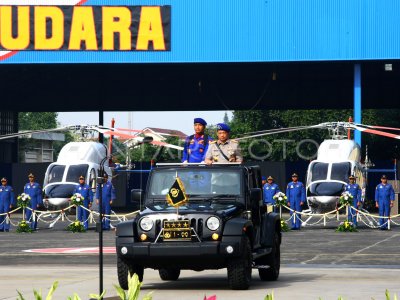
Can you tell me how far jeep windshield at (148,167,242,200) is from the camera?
48.2 feet

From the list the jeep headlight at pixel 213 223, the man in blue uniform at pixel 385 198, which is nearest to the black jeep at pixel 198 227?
the jeep headlight at pixel 213 223

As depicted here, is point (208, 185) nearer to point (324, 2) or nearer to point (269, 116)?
point (324, 2)

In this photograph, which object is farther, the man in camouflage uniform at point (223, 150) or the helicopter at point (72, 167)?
the helicopter at point (72, 167)

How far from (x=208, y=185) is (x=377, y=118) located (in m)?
74.4

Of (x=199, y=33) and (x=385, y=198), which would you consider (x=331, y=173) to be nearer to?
(x=385, y=198)

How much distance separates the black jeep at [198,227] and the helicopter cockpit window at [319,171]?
25.5 m

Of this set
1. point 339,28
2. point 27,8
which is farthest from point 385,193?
point 27,8

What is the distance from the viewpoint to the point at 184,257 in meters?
13.5

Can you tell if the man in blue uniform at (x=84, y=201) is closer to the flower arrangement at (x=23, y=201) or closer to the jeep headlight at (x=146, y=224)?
the flower arrangement at (x=23, y=201)

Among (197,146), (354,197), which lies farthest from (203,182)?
(354,197)

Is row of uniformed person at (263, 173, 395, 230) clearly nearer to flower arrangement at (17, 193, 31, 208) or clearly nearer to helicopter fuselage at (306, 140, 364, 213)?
helicopter fuselage at (306, 140, 364, 213)

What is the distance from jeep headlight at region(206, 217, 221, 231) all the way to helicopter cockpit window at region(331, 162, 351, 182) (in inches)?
1057

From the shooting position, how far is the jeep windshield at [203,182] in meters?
14.7

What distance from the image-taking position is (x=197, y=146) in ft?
51.6
